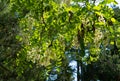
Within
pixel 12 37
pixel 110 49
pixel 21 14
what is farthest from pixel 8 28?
pixel 21 14

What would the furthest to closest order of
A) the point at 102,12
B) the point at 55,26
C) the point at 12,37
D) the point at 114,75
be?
the point at 114,75 → the point at 12,37 → the point at 55,26 → the point at 102,12

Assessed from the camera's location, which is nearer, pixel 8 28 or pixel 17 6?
pixel 17 6

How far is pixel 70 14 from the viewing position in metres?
3.51

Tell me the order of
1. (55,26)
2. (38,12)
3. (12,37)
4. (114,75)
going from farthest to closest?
1. (114,75)
2. (12,37)
3. (38,12)
4. (55,26)

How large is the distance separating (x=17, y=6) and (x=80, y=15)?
0.93 m

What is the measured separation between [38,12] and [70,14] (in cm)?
50

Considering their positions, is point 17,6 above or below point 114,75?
above

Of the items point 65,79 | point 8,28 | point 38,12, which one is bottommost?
point 65,79

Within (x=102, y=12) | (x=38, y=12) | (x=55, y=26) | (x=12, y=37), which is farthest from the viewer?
(x=12, y=37)

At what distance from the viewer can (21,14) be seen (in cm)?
417

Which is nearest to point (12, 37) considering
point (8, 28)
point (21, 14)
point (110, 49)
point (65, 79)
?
point (8, 28)

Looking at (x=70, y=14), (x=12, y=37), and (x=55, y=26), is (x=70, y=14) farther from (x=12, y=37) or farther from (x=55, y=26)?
(x=12, y=37)

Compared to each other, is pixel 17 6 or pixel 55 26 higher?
pixel 17 6

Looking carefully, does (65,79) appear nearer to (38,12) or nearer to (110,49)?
(110,49)
